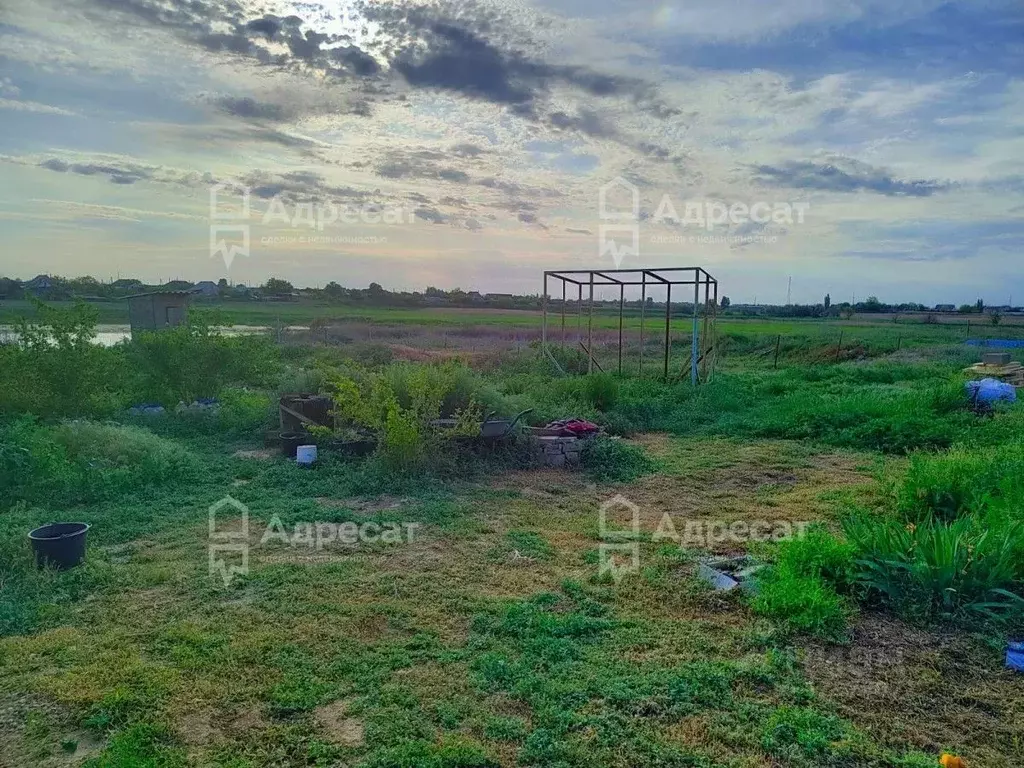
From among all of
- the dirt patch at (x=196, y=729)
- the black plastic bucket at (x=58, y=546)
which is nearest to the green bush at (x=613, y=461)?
the black plastic bucket at (x=58, y=546)

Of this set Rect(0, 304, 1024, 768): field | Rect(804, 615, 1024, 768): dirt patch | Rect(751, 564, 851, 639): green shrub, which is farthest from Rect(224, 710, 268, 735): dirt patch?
Rect(751, 564, 851, 639): green shrub

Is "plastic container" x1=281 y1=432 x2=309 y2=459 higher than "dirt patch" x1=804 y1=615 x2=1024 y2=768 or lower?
higher

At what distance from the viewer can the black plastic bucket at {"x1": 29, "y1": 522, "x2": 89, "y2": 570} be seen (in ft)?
14.3

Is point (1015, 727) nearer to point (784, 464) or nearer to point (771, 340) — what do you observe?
point (784, 464)

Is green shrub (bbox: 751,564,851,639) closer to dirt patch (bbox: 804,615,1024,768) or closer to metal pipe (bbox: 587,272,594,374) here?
dirt patch (bbox: 804,615,1024,768)

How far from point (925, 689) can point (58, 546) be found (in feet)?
17.0

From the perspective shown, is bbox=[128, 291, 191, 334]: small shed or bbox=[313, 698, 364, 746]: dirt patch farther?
bbox=[128, 291, 191, 334]: small shed

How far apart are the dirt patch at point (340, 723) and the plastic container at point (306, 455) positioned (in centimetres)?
454

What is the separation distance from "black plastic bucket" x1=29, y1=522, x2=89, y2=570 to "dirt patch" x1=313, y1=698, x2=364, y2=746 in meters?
2.60

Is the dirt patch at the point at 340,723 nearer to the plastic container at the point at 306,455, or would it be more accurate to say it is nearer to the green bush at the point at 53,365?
the plastic container at the point at 306,455

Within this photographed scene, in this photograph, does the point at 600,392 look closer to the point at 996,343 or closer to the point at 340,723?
the point at 340,723

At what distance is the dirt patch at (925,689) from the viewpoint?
9.05 ft

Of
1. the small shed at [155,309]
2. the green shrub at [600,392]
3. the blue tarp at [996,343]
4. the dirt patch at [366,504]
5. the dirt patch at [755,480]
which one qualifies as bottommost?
the dirt patch at [366,504]

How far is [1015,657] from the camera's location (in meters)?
3.29
